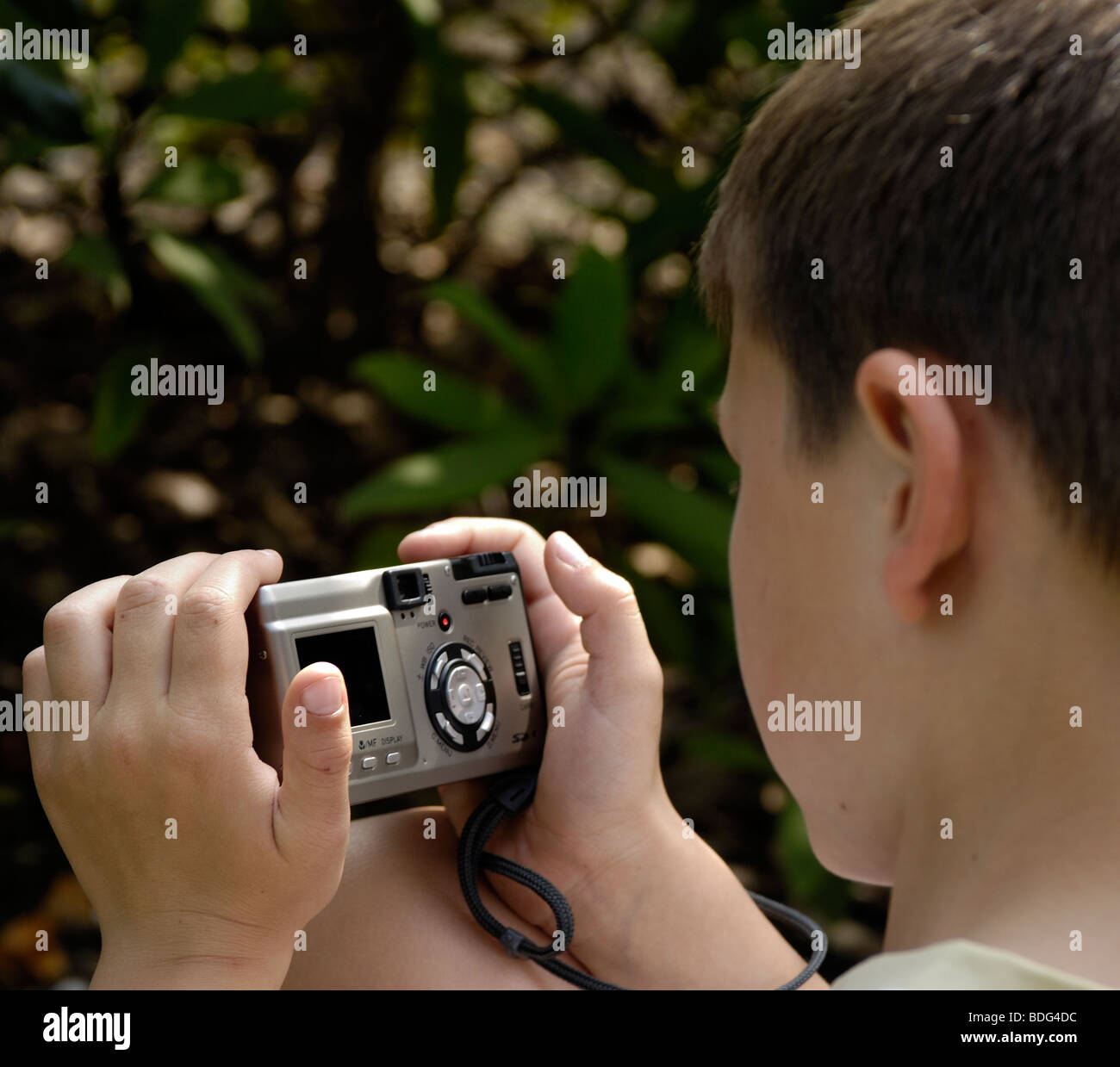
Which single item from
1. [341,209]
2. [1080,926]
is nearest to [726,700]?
[341,209]

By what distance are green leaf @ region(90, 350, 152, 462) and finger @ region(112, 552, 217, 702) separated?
1.08 meters

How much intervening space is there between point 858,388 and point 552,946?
458mm

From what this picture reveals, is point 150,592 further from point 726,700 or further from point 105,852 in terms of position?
point 726,700

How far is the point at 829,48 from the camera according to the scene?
2.00 feet

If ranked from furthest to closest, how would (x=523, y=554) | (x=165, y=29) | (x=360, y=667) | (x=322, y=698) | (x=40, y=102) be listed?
1. (x=165, y=29)
2. (x=40, y=102)
3. (x=523, y=554)
4. (x=360, y=667)
5. (x=322, y=698)

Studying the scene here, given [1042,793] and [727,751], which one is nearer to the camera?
[1042,793]

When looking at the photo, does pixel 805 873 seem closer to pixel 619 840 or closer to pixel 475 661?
pixel 619 840

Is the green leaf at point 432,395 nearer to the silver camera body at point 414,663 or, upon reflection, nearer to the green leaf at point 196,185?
the green leaf at point 196,185

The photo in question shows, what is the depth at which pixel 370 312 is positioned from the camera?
2.08 m

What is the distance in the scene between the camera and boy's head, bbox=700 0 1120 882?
0.46 m

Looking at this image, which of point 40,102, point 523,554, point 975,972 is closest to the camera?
point 975,972

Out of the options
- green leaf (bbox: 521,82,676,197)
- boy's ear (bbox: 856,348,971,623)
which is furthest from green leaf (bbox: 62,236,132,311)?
boy's ear (bbox: 856,348,971,623)

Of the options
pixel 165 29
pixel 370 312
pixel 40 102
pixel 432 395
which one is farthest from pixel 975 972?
pixel 370 312

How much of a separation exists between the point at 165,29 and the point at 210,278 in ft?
1.22
